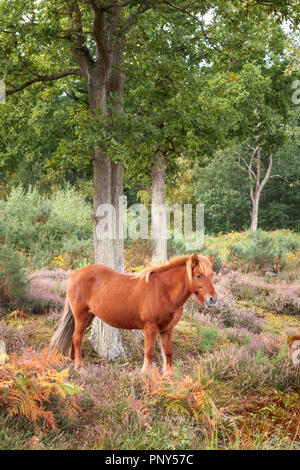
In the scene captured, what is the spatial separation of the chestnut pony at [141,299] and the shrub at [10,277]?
126 inches

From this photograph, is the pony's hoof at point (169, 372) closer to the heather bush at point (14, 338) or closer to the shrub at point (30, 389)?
the shrub at point (30, 389)

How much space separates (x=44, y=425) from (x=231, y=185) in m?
37.0

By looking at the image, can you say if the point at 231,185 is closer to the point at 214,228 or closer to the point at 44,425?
the point at 214,228

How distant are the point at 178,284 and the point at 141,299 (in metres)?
A: 0.60

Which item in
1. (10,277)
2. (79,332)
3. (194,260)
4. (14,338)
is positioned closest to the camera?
(194,260)

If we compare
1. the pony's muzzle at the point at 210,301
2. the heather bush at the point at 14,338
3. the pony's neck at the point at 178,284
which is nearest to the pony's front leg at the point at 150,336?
the pony's neck at the point at 178,284

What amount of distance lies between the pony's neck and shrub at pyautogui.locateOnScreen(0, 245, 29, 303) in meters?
4.66

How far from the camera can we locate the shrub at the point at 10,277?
9242 millimetres

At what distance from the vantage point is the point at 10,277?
30.2 feet

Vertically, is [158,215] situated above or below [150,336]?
above

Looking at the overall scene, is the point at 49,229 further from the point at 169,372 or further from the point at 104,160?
the point at 169,372

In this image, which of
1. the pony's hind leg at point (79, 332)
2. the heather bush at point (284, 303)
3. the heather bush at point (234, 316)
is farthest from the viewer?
the heather bush at point (284, 303)

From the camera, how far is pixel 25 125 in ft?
34.1

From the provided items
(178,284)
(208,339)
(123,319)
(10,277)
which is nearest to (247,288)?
(208,339)
